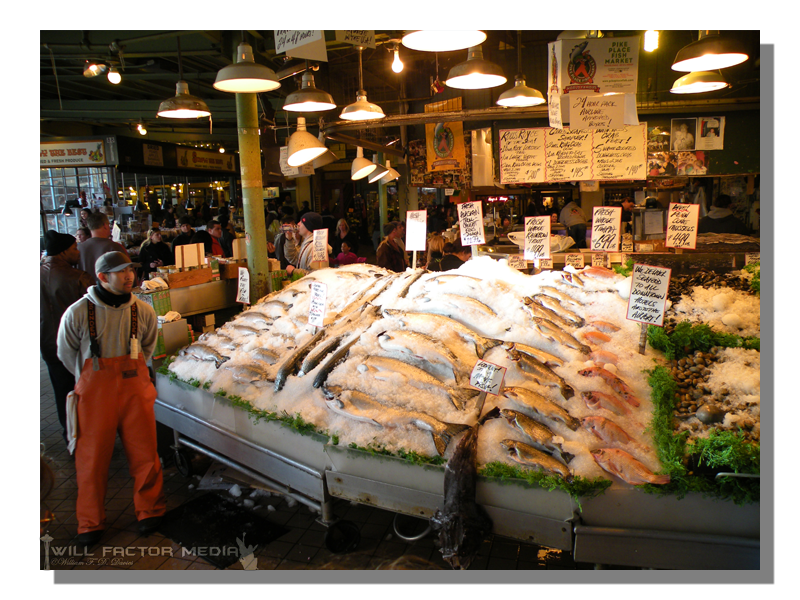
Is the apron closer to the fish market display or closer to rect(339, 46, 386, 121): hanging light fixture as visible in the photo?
the fish market display

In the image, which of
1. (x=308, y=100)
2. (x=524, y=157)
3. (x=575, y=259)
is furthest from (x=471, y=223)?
(x=524, y=157)

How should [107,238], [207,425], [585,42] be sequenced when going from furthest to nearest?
[107,238] < [585,42] < [207,425]

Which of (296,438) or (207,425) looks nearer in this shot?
(296,438)

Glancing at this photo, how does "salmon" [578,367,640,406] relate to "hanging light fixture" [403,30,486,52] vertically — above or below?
below

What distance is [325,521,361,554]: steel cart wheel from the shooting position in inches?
140

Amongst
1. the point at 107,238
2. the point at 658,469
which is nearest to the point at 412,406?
the point at 658,469

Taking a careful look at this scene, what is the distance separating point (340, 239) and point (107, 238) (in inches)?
251

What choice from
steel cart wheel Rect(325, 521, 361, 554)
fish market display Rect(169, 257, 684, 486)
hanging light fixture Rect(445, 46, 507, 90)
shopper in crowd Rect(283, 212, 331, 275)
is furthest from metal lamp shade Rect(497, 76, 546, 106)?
steel cart wheel Rect(325, 521, 361, 554)

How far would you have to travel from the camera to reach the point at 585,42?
205 inches

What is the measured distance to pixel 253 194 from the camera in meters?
6.44

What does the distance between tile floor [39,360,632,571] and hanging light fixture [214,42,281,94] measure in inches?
109

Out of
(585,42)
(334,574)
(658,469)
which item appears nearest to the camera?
(658,469)

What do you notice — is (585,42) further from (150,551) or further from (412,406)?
(150,551)

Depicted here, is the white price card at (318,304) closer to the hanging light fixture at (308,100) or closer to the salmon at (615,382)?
the hanging light fixture at (308,100)
